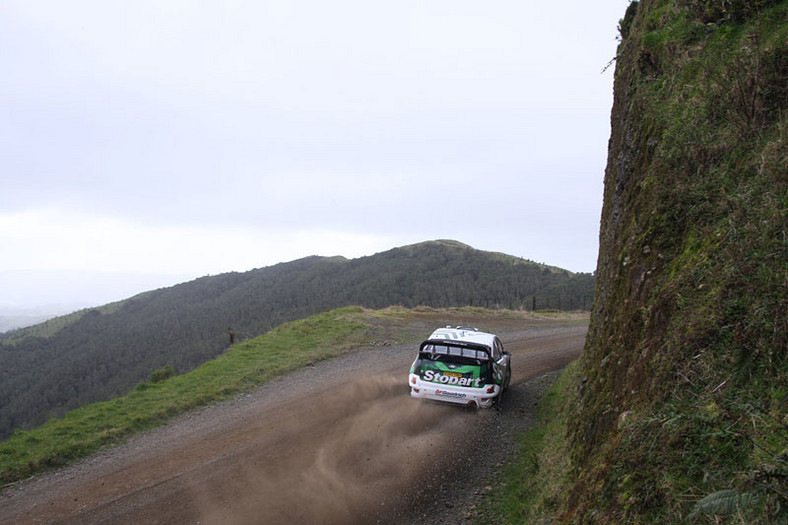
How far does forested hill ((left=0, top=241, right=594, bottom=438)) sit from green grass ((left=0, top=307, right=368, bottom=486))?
1314 inches

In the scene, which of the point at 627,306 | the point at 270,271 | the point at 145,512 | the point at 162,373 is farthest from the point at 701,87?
the point at 270,271

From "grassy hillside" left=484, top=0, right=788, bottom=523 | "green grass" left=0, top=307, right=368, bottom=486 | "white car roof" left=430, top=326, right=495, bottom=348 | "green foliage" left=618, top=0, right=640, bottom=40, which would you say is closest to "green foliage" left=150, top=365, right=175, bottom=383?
"green grass" left=0, top=307, right=368, bottom=486

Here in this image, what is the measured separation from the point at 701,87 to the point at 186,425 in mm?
12540

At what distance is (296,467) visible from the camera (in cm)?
739

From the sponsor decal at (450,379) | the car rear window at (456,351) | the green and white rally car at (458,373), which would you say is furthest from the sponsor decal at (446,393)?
the car rear window at (456,351)

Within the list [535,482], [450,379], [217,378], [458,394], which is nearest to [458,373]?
[450,379]

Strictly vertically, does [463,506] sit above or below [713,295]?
below

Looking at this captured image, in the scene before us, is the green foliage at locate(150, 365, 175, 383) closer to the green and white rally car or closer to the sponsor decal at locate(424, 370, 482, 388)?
the green and white rally car

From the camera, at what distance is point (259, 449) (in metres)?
8.27

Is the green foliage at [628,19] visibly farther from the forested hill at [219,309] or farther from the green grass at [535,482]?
the forested hill at [219,309]

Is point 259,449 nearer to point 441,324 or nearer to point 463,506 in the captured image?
point 463,506

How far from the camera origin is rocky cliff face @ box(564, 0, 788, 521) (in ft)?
10.4

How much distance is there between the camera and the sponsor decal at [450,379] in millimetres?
9891

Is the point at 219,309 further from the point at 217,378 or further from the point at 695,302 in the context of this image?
the point at 695,302
